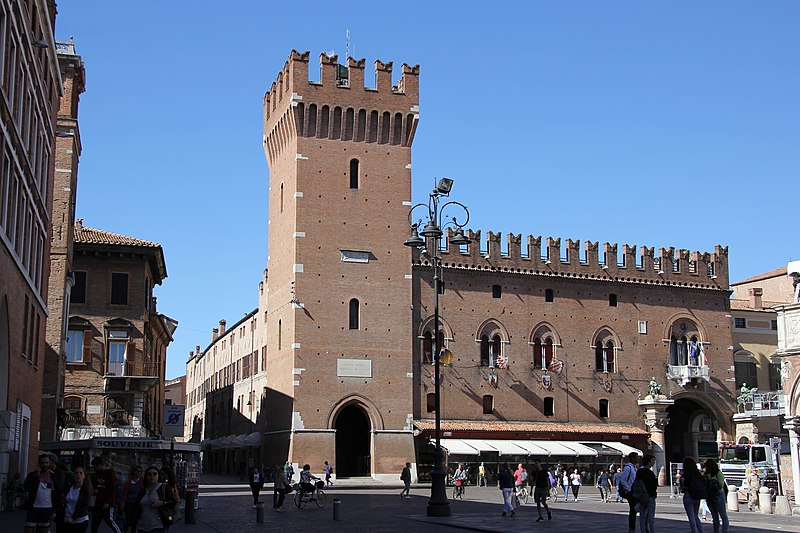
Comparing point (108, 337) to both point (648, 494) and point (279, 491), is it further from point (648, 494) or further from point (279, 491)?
point (648, 494)

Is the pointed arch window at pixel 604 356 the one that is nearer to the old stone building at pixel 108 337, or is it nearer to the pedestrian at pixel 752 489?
the pedestrian at pixel 752 489

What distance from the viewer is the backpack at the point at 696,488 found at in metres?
14.8

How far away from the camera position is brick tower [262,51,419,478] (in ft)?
133

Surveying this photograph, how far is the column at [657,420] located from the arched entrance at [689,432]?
1567 mm

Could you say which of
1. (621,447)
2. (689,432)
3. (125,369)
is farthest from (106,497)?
(689,432)

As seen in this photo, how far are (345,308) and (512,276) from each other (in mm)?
8250

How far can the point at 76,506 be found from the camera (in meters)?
12.1

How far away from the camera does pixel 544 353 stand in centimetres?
4512

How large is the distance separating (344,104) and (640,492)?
3101 cm

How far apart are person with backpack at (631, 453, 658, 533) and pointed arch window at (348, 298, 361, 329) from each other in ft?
89.3

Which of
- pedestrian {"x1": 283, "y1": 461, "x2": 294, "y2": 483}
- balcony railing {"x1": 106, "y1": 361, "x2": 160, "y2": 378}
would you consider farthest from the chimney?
balcony railing {"x1": 106, "y1": 361, "x2": 160, "y2": 378}

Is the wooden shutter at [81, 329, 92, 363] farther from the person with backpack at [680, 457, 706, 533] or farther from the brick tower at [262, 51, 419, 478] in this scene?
the person with backpack at [680, 457, 706, 533]

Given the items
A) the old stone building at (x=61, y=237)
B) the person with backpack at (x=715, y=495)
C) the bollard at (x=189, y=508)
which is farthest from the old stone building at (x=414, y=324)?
the person with backpack at (x=715, y=495)

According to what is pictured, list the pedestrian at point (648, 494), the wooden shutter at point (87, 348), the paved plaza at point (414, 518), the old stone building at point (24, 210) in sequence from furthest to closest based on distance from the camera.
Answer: the wooden shutter at point (87, 348) < the old stone building at point (24, 210) < the paved plaza at point (414, 518) < the pedestrian at point (648, 494)
